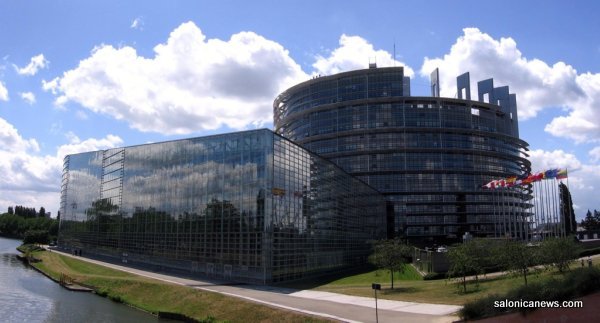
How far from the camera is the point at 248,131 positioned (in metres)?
53.8

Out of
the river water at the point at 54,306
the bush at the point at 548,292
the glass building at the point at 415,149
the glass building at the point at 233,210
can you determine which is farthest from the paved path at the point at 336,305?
the glass building at the point at 415,149

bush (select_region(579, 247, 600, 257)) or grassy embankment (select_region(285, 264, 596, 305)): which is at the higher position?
bush (select_region(579, 247, 600, 257))

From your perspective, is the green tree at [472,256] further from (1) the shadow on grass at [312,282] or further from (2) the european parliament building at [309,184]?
(2) the european parliament building at [309,184]

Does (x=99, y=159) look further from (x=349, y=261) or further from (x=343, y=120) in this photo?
(x=343, y=120)

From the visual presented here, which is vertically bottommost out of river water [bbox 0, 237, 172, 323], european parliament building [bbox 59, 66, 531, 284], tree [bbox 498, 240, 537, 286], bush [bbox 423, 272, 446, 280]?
river water [bbox 0, 237, 172, 323]

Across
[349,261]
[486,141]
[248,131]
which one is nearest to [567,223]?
[486,141]

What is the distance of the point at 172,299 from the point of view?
1715 inches

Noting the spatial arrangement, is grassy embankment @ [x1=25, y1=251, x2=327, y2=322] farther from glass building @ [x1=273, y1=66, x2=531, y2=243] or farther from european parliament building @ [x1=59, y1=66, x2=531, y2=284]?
glass building @ [x1=273, y1=66, x2=531, y2=243]

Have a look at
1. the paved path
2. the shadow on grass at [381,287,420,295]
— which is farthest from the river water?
A: the shadow on grass at [381,287,420,295]

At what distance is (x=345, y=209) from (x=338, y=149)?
2254 inches

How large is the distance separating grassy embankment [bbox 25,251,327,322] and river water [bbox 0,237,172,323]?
4.85 ft

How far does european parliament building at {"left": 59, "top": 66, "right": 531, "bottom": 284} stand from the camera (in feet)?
174

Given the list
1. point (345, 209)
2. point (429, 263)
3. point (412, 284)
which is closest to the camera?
point (412, 284)

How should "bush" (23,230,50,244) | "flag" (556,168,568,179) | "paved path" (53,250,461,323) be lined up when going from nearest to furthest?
1. "paved path" (53,250,461,323)
2. "flag" (556,168,568,179)
3. "bush" (23,230,50,244)
